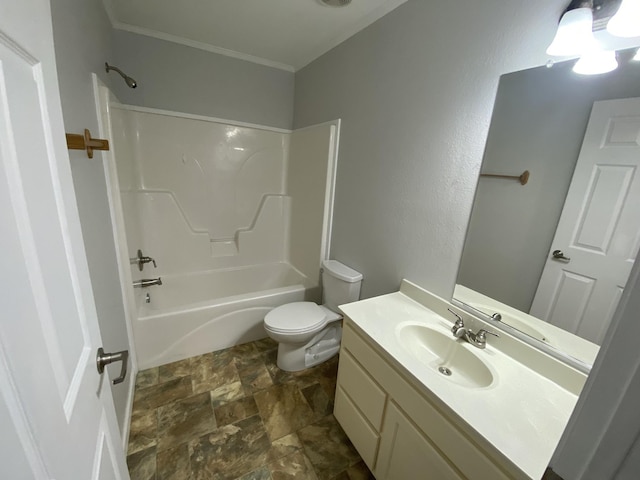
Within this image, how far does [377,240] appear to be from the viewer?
1.75 m

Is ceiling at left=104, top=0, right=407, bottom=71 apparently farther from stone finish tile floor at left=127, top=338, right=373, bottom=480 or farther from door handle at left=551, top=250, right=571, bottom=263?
stone finish tile floor at left=127, top=338, right=373, bottom=480

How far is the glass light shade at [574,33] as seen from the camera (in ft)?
2.72

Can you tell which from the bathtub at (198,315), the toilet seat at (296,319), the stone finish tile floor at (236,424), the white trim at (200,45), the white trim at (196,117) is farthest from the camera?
the white trim at (196,117)

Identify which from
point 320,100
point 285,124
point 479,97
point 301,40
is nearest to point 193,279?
point 285,124

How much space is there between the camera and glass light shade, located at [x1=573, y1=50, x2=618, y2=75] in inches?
32.9

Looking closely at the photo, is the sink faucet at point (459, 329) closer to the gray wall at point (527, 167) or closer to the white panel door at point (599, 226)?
the gray wall at point (527, 167)

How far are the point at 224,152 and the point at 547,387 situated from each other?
109 inches

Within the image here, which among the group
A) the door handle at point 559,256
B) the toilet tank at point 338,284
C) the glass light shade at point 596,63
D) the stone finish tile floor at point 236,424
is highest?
the glass light shade at point 596,63

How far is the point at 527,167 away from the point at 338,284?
134 centimetres

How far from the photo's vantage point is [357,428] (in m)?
1.29

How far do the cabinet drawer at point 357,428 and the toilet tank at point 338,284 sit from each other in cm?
67

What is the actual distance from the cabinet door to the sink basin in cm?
25

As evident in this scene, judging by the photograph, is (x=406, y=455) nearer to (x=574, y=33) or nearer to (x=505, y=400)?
(x=505, y=400)

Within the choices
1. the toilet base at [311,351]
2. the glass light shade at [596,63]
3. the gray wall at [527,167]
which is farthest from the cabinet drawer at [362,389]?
the glass light shade at [596,63]
